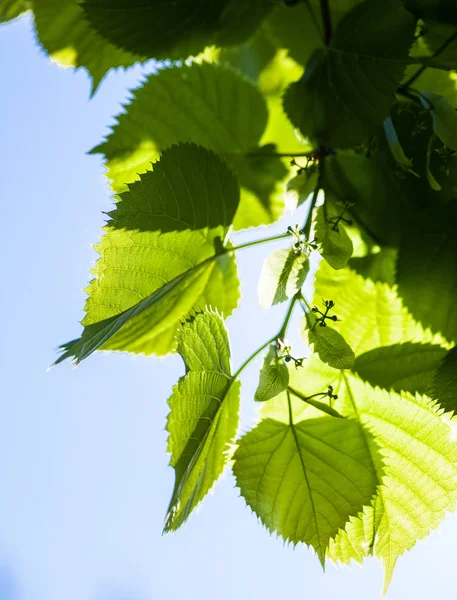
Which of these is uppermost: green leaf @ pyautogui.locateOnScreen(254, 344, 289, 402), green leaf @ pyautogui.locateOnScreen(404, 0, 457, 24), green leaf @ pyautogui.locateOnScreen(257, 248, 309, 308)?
green leaf @ pyautogui.locateOnScreen(404, 0, 457, 24)

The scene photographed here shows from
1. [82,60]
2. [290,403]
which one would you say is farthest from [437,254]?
[82,60]

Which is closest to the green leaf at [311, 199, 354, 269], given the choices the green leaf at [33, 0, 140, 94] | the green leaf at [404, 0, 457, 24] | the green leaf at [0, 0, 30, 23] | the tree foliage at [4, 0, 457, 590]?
the tree foliage at [4, 0, 457, 590]

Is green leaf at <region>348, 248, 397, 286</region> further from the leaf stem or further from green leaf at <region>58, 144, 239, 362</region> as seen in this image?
the leaf stem

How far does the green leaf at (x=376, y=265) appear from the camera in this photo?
81cm

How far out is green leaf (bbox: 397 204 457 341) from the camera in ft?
2.49

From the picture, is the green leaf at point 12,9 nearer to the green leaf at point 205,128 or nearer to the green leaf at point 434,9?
the green leaf at point 205,128

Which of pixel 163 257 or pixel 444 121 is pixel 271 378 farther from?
pixel 444 121

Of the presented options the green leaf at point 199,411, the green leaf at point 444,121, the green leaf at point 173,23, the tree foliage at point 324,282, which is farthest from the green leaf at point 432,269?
the green leaf at point 173,23

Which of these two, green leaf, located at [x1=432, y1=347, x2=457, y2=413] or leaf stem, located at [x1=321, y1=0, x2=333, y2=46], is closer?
green leaf, located at [x1=432, y1=347, x2=457, y2=413]

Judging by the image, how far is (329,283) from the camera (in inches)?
31.7

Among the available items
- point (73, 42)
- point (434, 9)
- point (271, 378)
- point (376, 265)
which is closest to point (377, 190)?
point (376, 265)

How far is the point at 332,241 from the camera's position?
2.20 ft

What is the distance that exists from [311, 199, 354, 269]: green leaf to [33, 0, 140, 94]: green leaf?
0.39 meters

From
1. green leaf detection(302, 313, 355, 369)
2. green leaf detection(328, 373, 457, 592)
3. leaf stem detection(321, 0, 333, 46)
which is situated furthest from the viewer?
leaf stem detection(321, 0, 333, 46)
